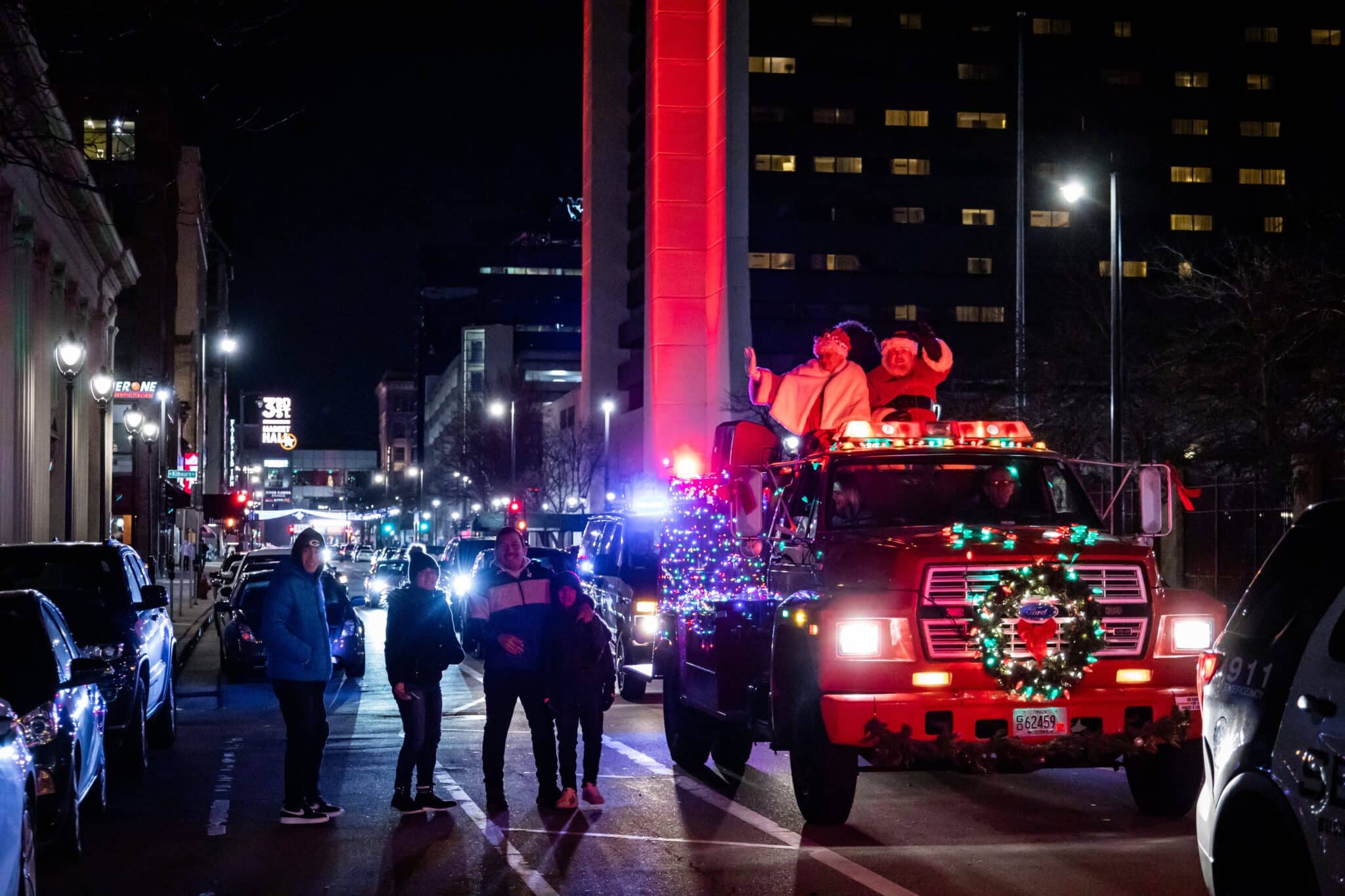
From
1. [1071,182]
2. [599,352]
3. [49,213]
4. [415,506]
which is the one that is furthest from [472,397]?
[1071,182]

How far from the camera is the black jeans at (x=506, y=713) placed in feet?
38.0

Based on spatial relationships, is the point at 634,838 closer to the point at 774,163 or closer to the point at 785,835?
the point at 785,835

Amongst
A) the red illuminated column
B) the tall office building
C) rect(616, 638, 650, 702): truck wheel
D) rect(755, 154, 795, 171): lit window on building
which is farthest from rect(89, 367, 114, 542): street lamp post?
rect(755, 154, 795, 171): lit window on building

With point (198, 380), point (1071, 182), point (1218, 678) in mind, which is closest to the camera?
point (1218, 678)

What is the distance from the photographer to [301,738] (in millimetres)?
11203

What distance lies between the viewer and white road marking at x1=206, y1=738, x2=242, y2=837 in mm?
11125

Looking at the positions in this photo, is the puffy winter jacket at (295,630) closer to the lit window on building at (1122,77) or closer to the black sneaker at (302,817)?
the black sneaker at (302,817)

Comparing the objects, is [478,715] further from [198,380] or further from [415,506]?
[415,506]

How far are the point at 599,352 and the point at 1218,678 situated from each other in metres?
98.0

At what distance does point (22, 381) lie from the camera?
37188mm

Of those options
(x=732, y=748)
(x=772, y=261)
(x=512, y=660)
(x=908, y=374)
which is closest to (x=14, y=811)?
(x=512, y=660)

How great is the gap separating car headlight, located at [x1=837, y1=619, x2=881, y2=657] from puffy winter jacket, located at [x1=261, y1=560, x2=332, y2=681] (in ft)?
11.8

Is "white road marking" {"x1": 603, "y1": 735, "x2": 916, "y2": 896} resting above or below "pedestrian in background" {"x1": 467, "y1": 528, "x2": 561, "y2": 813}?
below

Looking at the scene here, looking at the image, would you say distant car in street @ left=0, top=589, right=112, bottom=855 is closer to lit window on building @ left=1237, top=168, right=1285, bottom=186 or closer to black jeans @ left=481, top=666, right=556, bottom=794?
black jeans @ left=481, top=666, right=556, bottom=794
